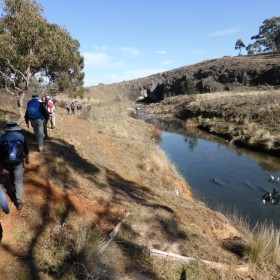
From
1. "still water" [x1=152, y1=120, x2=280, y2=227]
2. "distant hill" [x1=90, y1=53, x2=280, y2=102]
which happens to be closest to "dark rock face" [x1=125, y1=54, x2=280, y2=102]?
"distant hill" [x1=90, y1=53, x2=280, y2=102]

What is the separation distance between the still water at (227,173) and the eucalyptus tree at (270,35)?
86.7 metres

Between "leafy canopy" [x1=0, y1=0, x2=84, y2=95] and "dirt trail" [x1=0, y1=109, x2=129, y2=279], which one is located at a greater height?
"leafy canopy" [x1=0, y1=0, x2=84, y2=95]

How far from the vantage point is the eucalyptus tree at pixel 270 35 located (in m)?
109

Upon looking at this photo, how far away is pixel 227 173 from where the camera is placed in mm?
A: 21422

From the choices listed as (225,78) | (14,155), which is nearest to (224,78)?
(225,78)

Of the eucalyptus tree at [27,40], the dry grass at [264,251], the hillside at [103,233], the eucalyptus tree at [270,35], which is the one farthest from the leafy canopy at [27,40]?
the eucalyptus tree at [270,35]

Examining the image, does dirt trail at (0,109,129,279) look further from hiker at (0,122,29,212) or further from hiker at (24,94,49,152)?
hiker at (24,94,49,152)

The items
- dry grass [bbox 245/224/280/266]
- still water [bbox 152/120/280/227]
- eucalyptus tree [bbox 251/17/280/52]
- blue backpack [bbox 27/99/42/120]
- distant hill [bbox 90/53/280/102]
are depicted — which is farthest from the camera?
eucalyptus tree [bbox 251/17/280/52]

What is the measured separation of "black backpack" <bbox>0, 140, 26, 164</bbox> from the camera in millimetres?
7008

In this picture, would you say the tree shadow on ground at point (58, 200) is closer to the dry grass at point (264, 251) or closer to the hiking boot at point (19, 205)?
the hiking boot at point (19, 205)

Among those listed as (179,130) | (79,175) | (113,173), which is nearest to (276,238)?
(79,175)

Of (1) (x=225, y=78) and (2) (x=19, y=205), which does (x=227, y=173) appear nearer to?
(2) (x=19, y=205)

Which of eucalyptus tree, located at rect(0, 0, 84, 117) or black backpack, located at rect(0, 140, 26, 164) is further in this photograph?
eucalyptus tree, located at rect(0, 0, 84, 117)

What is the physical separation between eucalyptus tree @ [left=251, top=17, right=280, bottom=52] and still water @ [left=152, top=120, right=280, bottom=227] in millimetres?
86740
